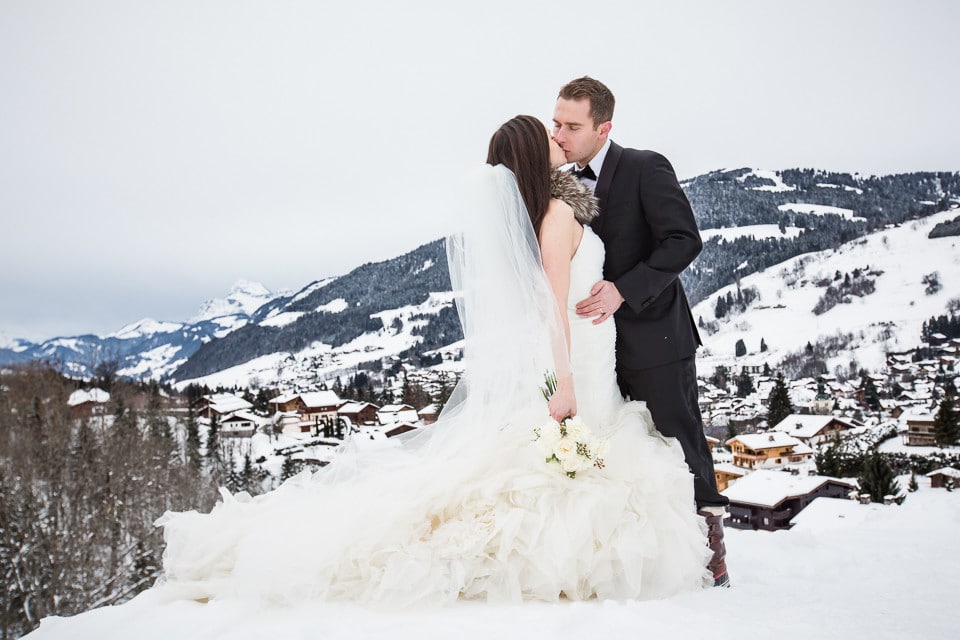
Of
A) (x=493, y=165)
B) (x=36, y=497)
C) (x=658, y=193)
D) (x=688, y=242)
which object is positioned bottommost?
(x=36, y=497)

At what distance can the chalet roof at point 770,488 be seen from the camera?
61.5 ft

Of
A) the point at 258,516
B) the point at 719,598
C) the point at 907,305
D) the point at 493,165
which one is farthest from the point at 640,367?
the point at 907,305

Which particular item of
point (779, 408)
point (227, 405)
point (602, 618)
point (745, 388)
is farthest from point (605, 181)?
point (745, 388)

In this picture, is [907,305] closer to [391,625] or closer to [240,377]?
[391,625]

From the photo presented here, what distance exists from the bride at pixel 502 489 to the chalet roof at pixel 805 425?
46432mm

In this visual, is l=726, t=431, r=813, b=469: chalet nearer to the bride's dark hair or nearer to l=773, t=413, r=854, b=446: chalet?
l=773, t=413, r=854, b=446: chalet

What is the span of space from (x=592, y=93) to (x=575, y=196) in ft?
1.90

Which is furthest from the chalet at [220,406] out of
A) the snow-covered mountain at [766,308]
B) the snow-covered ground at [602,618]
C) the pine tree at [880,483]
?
the snow-covered ground at [602,618]

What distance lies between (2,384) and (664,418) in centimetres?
3600

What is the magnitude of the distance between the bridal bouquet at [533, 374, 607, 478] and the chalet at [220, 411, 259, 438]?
54216 mm

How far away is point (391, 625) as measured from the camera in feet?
6.88

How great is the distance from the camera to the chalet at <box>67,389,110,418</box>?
31.4 metres

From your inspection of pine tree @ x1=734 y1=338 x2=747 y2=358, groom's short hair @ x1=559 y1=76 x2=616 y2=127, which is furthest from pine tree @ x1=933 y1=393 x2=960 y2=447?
pine tree @ x1=734 y1=338 x2=747 y2=358

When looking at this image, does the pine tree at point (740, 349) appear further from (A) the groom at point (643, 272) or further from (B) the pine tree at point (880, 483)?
(A) the groom at point (643, 272)
